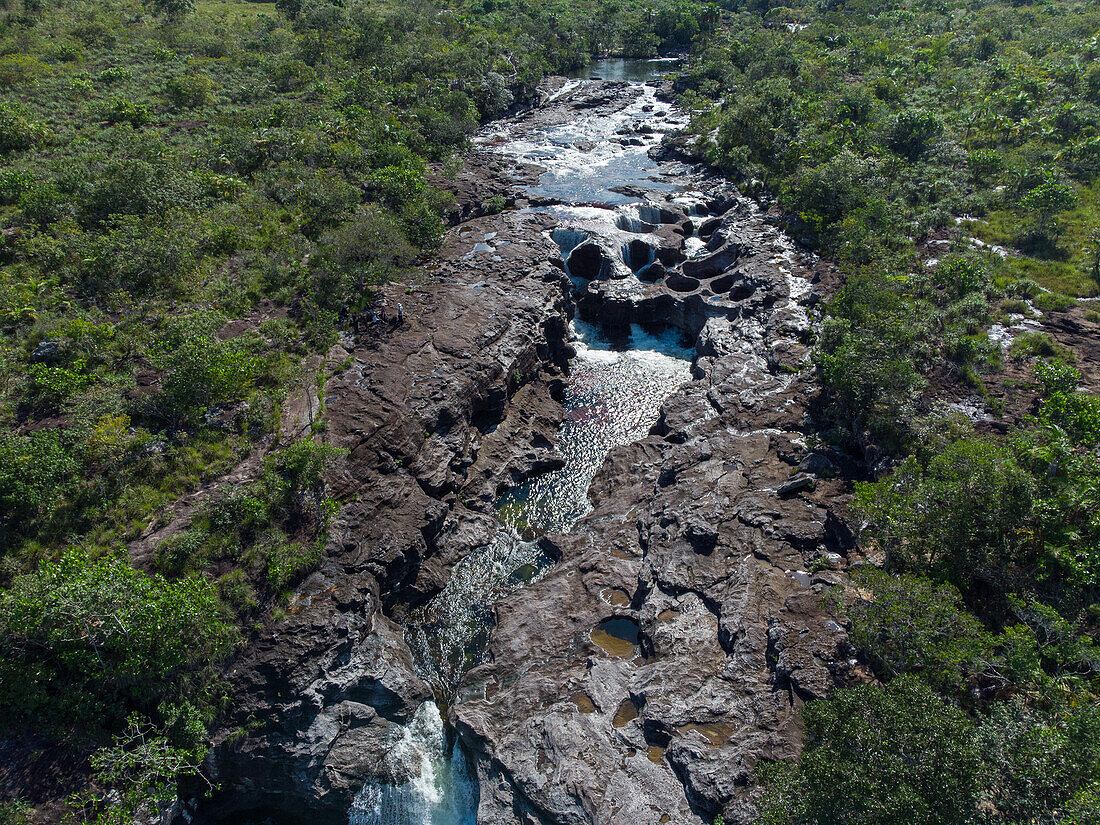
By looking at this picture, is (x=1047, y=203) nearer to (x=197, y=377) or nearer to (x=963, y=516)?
(x=963, y=516)

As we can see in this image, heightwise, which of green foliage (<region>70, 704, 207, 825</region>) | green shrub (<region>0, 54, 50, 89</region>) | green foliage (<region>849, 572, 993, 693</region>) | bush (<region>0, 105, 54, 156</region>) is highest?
green shrub (<region>0, 54, 50, 89</region>)

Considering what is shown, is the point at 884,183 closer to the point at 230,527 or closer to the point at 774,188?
the point at 774,188

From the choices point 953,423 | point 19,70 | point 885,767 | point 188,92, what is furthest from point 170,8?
point 885,767

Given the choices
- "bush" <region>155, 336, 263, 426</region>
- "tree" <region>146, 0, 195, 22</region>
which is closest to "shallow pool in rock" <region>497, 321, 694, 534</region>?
"bush" <region>155, 336, 263, 426</region>

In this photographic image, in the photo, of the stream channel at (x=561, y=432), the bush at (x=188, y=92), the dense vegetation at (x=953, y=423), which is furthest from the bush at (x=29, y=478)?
the bush at (x=188, y=92)

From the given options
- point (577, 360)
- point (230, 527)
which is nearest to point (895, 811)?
point (230, 527)

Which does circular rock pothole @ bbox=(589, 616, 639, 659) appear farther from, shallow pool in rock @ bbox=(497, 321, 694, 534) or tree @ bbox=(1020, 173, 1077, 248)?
tree @ bbox=(1020, 173, 1077, 248)

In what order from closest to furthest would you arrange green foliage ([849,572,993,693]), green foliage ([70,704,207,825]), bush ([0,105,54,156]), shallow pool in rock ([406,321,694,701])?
green foliage ([849,572,993,693]) < green foliage ([70,704,207,825]) < shallow pool in rock ([406,321,694,701]) < bush ([0,105,54,156])
